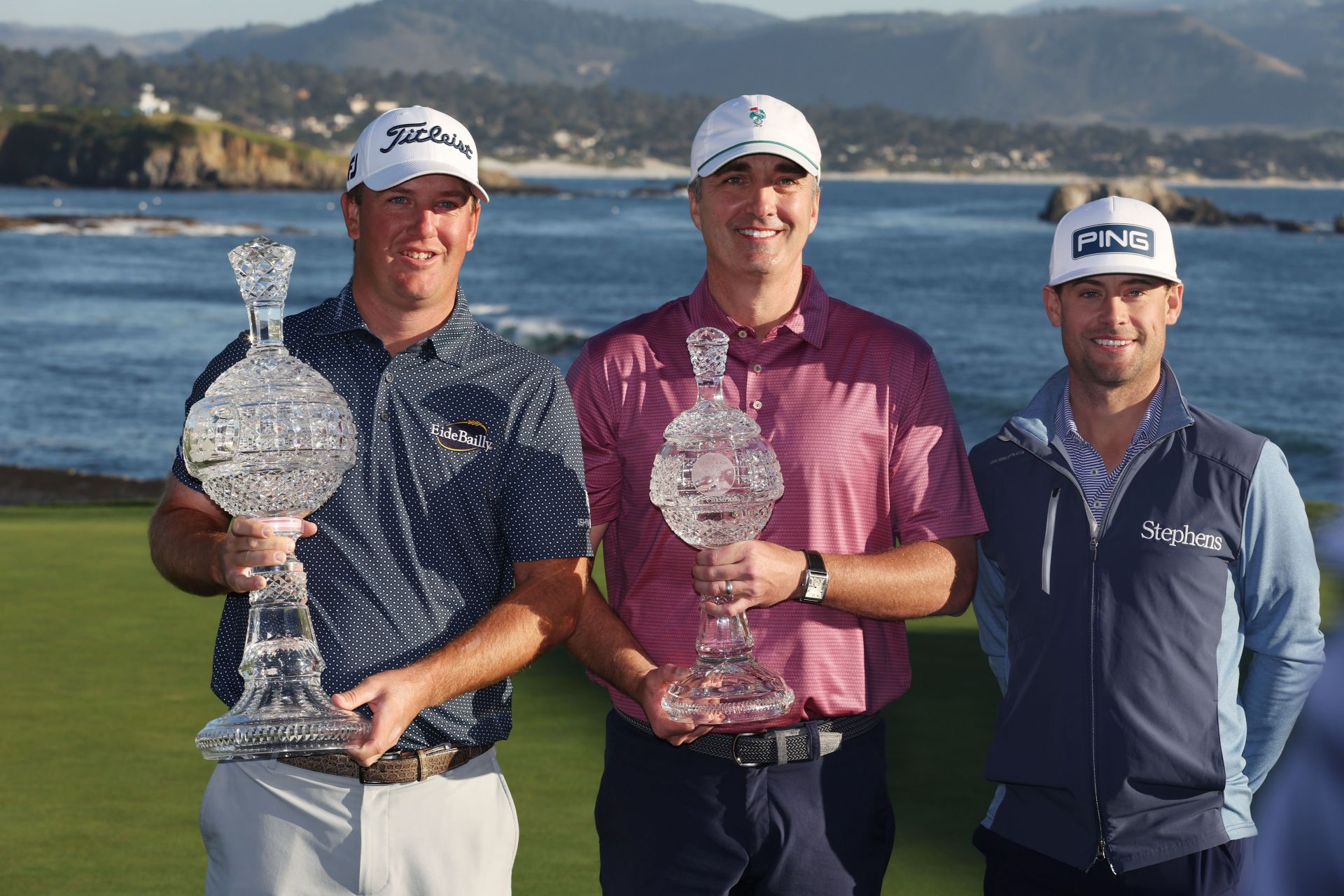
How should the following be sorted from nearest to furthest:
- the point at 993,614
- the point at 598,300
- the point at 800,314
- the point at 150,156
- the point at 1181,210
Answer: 1. the point at 800,314
2. the point at 993,614
3. the point at 598,300
4. the point at 1181,210
5. the point at 150,156

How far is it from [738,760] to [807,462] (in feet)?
1.99

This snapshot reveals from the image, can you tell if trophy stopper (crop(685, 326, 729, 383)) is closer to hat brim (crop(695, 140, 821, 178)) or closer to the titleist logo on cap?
hat brim (crop(695, 140, 821, 178))

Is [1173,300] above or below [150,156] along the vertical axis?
above

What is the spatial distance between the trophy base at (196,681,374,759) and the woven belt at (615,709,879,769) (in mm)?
661

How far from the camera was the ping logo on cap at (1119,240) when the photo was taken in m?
3.19

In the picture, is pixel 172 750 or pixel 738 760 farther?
pixel 172 750

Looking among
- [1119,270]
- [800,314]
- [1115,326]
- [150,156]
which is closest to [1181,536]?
[1115,326]

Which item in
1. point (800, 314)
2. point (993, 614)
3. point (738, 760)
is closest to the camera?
point (738, 760)

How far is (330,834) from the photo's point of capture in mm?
3027

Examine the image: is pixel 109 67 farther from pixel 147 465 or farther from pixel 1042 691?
pixel 1042 691

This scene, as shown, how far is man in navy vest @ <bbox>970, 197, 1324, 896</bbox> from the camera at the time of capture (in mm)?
3037

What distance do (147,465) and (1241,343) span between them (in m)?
31.4

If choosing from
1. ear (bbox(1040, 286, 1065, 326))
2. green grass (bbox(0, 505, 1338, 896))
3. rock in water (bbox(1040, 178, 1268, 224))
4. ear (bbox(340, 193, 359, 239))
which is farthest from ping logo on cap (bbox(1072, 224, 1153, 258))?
rock in water (bbox(1040, 178, 1268, 224))

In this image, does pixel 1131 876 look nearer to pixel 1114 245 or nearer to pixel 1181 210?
pixel 1114 245
